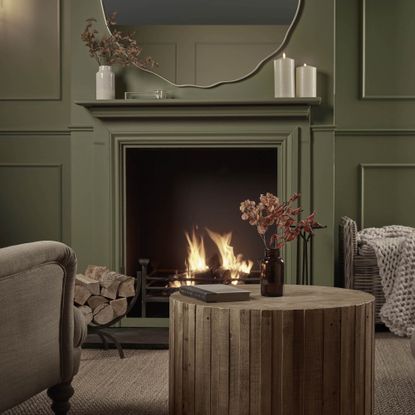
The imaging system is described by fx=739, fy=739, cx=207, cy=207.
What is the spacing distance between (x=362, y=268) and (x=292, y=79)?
118 centimetres

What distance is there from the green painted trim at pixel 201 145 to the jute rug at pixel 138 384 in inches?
28.6

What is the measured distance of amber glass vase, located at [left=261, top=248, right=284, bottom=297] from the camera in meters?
Answer: 2.57

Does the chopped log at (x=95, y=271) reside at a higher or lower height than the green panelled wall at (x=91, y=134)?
lower

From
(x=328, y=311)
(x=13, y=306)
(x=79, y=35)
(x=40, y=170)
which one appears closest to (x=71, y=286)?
(x=13, y=306)

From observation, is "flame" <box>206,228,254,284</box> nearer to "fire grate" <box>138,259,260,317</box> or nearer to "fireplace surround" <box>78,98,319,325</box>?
"fire grate" <box>138,259,260,317</box>

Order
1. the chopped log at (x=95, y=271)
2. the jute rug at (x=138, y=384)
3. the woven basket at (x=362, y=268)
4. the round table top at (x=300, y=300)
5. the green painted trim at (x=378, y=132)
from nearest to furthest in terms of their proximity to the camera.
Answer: the round table top at (x=300, y=300) < the jute rug at (x=138, y=384) < the chopped log at (x=95, y=271) < the woven basket at (x=362, y=268) < the green painted trim at (x=378, y=132)

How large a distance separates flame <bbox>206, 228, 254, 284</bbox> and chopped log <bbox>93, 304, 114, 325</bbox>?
3.09ft

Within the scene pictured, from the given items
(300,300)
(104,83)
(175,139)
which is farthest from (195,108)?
(300,300)

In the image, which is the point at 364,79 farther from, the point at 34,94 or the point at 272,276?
the point at 272,276

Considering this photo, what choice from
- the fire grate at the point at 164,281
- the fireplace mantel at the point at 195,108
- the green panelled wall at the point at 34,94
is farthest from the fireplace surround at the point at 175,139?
the green panelled wall at the point at 34,94

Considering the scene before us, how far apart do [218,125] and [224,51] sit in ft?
1.66

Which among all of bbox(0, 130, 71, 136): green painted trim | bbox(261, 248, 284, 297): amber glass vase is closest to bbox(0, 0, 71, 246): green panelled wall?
bbox(0, 130, 71, 136): green painted trim

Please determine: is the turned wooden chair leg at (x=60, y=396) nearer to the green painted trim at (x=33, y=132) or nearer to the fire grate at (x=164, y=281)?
the fire grate at (x=164, y=281)

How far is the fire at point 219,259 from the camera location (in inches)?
173
